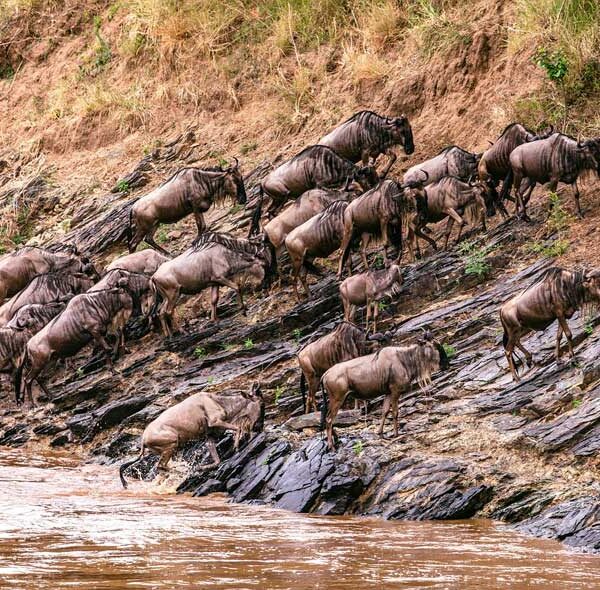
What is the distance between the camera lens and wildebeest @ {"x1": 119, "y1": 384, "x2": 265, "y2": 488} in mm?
14484

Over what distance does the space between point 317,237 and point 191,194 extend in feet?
10.6

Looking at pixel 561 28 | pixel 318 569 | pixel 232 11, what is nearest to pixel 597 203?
pixel 561 28

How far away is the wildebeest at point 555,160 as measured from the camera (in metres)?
16.5

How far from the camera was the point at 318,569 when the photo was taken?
9.72 m

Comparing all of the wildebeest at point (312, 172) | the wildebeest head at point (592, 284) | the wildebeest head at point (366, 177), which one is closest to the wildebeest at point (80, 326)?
the wildebeest at point (312, 172)

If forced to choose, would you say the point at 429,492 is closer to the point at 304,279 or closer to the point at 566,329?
the point at 566,329

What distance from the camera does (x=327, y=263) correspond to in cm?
1875

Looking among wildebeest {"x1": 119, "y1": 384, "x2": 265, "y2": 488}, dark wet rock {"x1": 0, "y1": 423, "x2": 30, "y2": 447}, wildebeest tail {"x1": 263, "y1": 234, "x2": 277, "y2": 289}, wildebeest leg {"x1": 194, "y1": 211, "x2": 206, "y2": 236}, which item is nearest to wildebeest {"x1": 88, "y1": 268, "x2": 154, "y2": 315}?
wildebeest leg {"x1": 194, "y1": 211, "x2": 206, "y2": 236}

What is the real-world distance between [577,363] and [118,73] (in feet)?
56.0

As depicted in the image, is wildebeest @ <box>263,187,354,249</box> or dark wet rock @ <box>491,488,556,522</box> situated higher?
wildebeest @ <box>263,187,354,249</box>

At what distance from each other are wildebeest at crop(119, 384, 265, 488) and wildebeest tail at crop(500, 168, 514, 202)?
4.87 metres

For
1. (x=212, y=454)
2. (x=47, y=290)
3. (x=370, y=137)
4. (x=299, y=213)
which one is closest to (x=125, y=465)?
(x=212, y=454)

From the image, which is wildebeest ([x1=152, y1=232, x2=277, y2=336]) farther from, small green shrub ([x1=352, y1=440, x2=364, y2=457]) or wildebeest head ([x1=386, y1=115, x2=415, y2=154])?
small green shrub ([x1=352, y1=440, x2=364, y2=457])

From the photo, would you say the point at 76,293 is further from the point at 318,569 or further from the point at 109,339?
the point at 318,569
